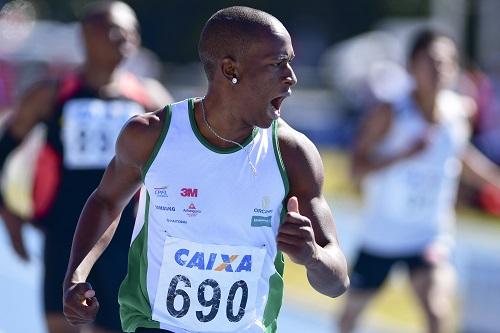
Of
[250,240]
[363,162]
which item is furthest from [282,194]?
[363,162]

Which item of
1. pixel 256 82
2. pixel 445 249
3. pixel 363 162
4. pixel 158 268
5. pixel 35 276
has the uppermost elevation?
pixel 256 82

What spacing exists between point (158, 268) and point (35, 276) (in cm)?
725

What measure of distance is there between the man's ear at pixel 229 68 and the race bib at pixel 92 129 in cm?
230

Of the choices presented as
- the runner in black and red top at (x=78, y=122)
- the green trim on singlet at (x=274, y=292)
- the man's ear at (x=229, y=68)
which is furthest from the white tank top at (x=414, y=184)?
the man's ear at (x=229, y=68)

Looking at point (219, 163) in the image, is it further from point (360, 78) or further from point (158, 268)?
point (360, 78)

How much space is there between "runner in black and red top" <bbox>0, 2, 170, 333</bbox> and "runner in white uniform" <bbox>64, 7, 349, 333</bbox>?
2076 millimetres

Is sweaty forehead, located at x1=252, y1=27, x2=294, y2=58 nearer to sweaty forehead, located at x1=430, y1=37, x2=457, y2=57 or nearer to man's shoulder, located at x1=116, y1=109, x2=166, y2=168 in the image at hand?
man's shoulder, located at x1=116, y1=109, x2=166, y2=168

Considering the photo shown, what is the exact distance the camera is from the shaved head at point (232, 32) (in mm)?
3938

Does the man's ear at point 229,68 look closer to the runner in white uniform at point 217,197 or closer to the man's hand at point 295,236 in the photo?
the runner in white uniform at point 217,197

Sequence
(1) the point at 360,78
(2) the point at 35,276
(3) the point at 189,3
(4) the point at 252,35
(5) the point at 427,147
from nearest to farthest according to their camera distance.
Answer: (4) the point at 252,35, (5) the point at 427,147, (2) the point at 35,276, (1) the point at 360,78, (3) the point at 189,3

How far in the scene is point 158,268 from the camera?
13.6 feet

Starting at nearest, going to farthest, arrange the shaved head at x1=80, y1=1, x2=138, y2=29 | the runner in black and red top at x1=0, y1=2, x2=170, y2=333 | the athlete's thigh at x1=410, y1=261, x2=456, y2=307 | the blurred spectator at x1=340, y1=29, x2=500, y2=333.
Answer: the runner in black and red top at x1=0, y1=2, x2=170, y2=333
the shaved head at x1=80, y1=1, x2=138, y2=29
the athlete's thigh at x1=410, y1=261, x2=456, y2=307
the blurred spectator at x1=340, y1=29, x2=500, y2=333

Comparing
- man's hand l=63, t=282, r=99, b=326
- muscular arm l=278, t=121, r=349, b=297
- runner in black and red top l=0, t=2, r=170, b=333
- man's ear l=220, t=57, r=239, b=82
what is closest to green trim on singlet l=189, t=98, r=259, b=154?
muscular arm l=278, t=121, r=349, b=297

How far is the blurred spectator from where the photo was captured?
7.57 m
